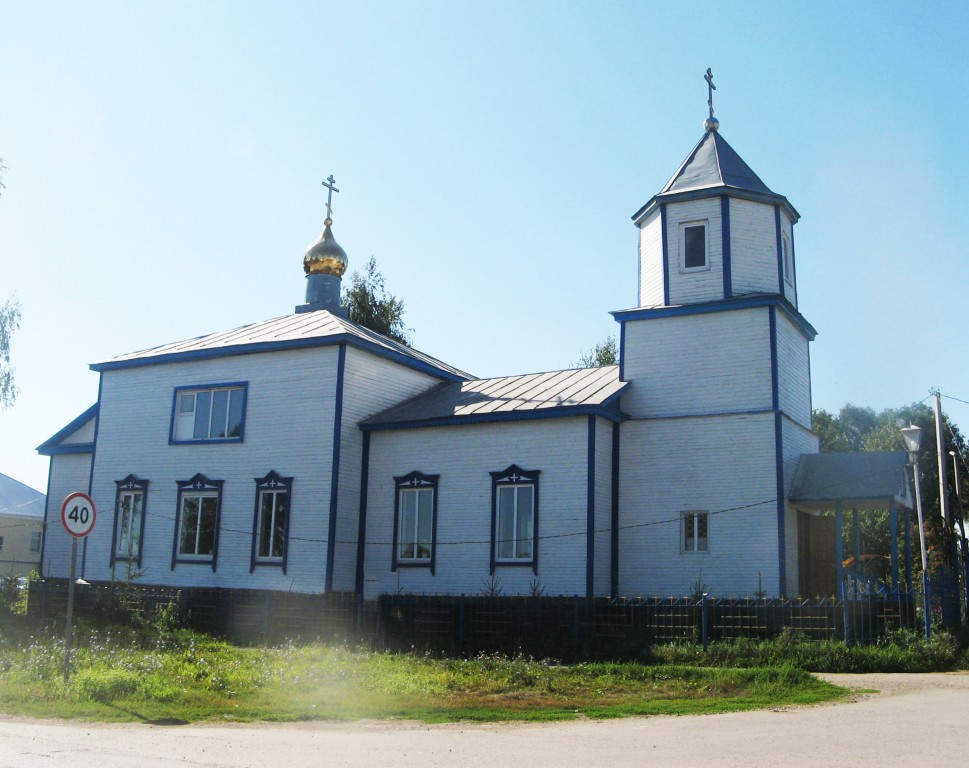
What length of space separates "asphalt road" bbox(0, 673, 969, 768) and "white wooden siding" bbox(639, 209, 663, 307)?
11.9 meters

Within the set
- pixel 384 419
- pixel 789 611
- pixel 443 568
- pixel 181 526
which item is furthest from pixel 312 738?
pixel 181 526

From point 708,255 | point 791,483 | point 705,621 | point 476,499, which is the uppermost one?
point 708,255

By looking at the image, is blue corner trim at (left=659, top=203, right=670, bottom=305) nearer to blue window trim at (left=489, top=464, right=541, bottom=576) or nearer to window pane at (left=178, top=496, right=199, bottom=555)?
blue window trim at (left=489, top=464, right=541, bottom=576)

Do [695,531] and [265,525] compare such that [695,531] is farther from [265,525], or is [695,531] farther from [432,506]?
[265,525]

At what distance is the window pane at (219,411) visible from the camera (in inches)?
917

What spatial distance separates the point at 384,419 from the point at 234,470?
3655 mm

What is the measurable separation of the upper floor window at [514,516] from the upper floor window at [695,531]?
2.93m

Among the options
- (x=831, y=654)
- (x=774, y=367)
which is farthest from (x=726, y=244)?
(x=831, y=654)

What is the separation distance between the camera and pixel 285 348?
22.6 meters

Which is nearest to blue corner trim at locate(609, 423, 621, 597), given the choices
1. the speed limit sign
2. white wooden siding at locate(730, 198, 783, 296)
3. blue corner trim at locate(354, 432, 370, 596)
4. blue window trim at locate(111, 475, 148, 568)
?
white wooden siding at locate(730, 198, 783, 296)

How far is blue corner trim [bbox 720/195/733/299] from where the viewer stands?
67.9ft

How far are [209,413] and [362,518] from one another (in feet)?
15.3

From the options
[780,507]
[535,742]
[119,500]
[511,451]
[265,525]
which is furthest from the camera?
[119,500]

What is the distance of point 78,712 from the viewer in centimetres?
1084
